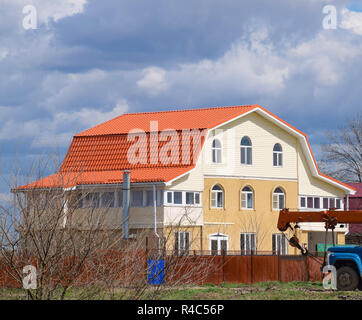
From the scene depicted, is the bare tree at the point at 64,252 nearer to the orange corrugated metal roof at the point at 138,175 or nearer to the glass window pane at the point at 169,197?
the orange corrugated metal roof at the point at 138,175

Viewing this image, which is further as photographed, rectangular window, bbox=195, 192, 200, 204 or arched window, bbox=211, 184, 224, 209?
arched window, bbox=211, 184, 224, 209

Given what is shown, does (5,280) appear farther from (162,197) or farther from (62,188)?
(162,197)

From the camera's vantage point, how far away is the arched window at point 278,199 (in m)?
49.6

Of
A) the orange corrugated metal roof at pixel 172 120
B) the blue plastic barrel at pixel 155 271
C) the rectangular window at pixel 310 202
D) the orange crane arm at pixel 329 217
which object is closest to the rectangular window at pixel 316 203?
the rectangular window at pixel 310 202

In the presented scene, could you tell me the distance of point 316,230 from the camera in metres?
51.1

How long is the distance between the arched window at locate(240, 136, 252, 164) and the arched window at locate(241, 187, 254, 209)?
162 cm

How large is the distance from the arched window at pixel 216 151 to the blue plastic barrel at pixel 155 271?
2757 centimetres

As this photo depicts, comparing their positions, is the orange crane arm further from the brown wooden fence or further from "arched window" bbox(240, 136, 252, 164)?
"arched window" bbox(240, 136, 252, 164)

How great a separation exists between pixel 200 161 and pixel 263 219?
5.73m

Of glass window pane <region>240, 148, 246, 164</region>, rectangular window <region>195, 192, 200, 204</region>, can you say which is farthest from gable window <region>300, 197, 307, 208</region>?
rectangular window <region>195, 192, 200, 204</region>

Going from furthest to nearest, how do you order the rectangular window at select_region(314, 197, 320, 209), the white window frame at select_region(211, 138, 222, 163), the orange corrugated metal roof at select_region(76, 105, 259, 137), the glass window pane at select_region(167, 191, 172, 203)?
the rectangular window at select_region(314, 197, 320, 209) < the orange corrugated metal roof at select_region(76, 105, 259, 137) < the white window frame at select_region(211, 138, 222, 163) < the glass window pane at select_region(167, 191, 172, 203)

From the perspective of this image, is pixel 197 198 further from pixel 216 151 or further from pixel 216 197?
pixel 216 151

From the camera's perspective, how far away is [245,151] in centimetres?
4834

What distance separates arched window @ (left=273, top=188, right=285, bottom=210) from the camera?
49.6m
